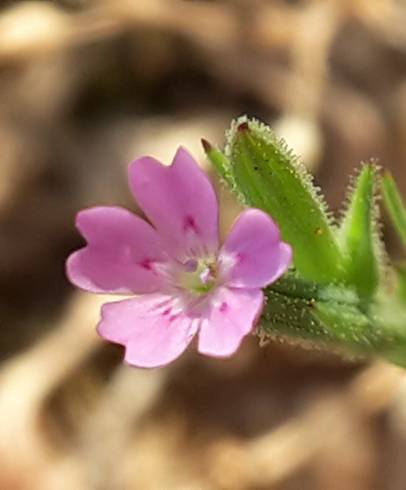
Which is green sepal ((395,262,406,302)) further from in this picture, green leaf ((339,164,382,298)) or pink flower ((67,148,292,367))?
pink flower ((67,148,292,367))

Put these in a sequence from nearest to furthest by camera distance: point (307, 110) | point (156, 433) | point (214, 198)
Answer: point (214, 198) < point (156, 433) < point (307, 110)

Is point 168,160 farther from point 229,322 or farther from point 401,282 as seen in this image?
point 229,322

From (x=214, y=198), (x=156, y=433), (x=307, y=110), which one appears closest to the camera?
(x=214, y=198)

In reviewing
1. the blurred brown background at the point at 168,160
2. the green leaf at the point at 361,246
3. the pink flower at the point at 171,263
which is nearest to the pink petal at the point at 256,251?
the pink flower at the point at 171,263

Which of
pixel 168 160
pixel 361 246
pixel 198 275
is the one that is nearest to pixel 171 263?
pixel 198 275

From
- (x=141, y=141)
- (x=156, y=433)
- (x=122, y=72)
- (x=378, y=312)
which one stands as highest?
(x=122, y=72)

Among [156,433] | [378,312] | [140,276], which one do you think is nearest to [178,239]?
[140,276]

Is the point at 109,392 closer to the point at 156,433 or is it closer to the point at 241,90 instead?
the point at 156,433
